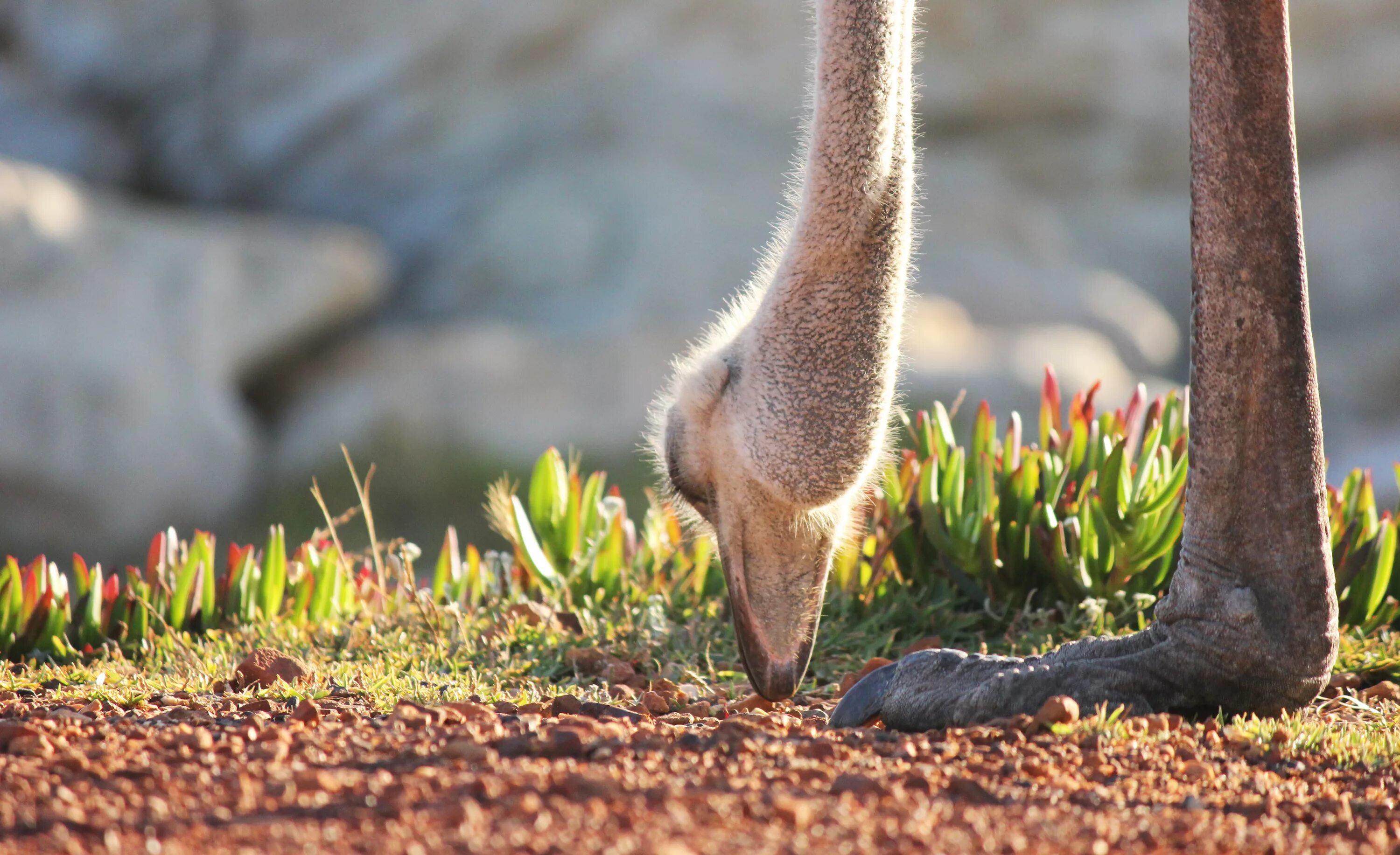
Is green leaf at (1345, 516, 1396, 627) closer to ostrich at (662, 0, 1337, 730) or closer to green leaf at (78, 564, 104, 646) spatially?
ostrich at (662, 0, 1337, 730)

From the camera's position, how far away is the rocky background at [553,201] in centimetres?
1140

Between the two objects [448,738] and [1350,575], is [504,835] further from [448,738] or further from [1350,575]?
[1350,575]

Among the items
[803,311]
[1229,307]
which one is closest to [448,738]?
[803,311]

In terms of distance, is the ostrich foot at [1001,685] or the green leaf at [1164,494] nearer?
the ostrich foot at [1001,685]

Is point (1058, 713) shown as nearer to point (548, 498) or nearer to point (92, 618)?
point (548, 498)

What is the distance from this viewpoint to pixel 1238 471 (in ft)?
10.1

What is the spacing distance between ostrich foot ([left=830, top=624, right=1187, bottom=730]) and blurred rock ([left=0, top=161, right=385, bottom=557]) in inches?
351

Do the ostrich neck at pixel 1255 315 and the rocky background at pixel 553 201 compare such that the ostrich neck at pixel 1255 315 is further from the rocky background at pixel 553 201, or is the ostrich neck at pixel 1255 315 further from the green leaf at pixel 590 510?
the rocky background at pixel 553 201

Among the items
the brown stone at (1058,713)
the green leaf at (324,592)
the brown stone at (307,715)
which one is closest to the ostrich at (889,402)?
the brown stone at (1058,713)

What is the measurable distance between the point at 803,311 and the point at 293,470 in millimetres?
9237

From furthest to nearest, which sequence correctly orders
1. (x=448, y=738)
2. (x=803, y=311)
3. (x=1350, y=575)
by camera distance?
(x=1350, y=575), (x=803, y=311), (x=448, y=738)

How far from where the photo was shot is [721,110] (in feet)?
46.1

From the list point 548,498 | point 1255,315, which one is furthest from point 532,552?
point 1255,315

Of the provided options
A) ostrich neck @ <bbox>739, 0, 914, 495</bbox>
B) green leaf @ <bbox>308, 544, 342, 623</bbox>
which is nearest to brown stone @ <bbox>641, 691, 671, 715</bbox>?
ostrich neck @ <bbox>739, 0, 914, 495</bbox>
